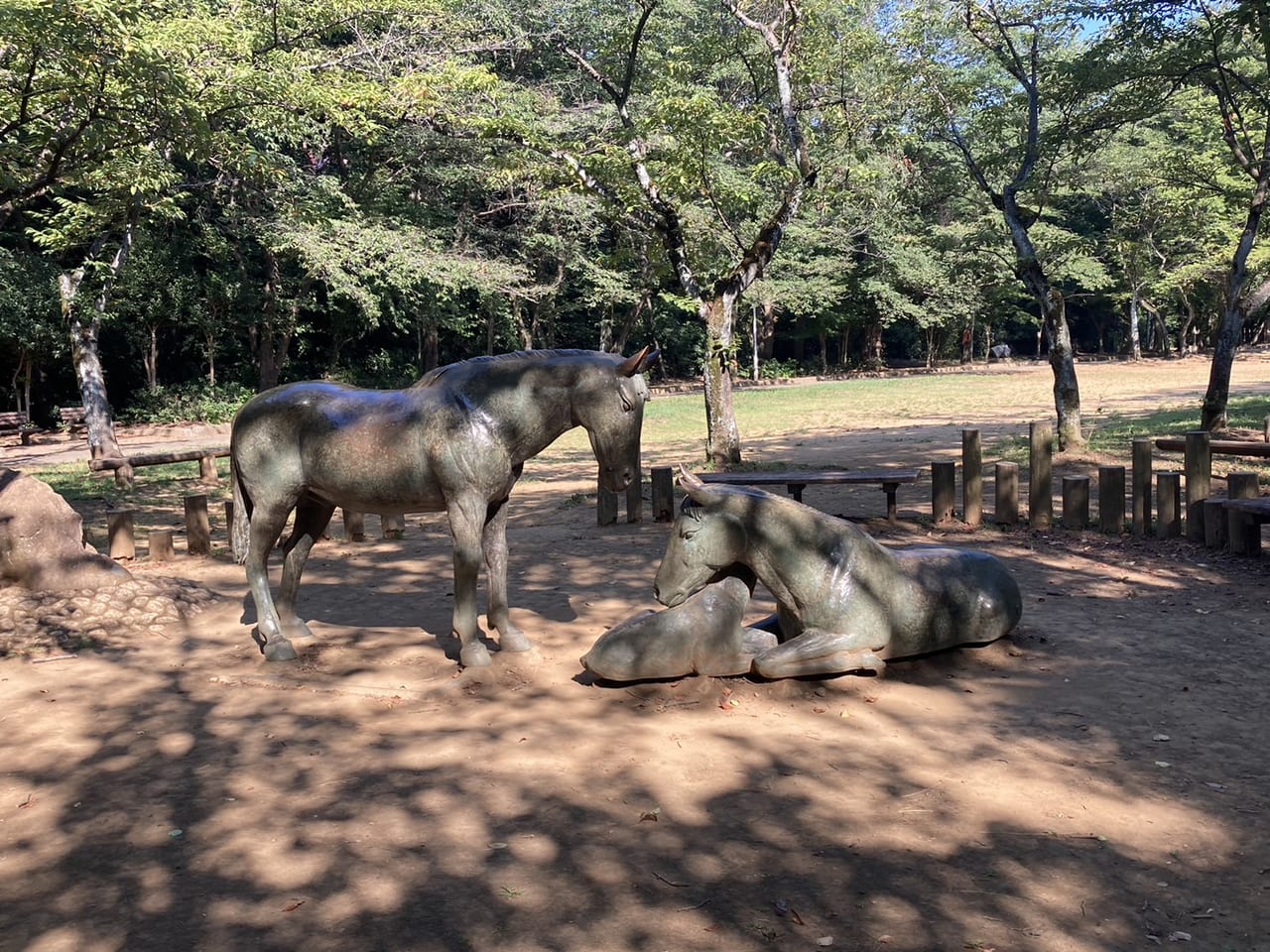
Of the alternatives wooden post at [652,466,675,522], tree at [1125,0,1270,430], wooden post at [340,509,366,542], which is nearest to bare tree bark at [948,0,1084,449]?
tree at [1125,0,1270,430]

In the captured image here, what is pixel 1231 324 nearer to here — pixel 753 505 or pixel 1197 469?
pixel 1197 469

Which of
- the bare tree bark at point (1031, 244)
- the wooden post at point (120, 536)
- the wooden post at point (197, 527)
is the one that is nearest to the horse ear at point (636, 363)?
the wooden post at point (197, 527)

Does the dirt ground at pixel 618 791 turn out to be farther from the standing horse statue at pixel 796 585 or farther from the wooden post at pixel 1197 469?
the wooden post at pixel 1197 469

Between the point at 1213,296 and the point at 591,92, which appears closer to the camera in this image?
the point at 591,92

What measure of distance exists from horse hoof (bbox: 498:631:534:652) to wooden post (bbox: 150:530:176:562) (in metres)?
5.13

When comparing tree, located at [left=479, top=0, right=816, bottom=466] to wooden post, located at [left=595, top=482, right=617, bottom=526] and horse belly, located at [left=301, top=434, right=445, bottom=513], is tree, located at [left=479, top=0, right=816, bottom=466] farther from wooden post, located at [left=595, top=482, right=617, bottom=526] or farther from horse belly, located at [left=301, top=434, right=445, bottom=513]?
horse belly, located at [left=301, top=434, right=445, bottom=513]

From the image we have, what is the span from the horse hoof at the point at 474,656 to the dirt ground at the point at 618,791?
3.3 inches

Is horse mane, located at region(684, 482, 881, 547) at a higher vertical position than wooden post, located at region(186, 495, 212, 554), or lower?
higher

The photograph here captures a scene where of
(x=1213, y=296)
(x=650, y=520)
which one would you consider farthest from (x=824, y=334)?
(x=650, y=520)

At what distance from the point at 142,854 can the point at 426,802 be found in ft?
3.38

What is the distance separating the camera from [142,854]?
3752 mm

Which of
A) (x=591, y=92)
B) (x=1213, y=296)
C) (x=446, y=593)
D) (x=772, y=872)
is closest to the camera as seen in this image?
(x=772, y=872)

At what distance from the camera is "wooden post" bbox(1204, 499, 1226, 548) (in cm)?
861

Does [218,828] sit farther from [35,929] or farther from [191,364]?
[191,364]
